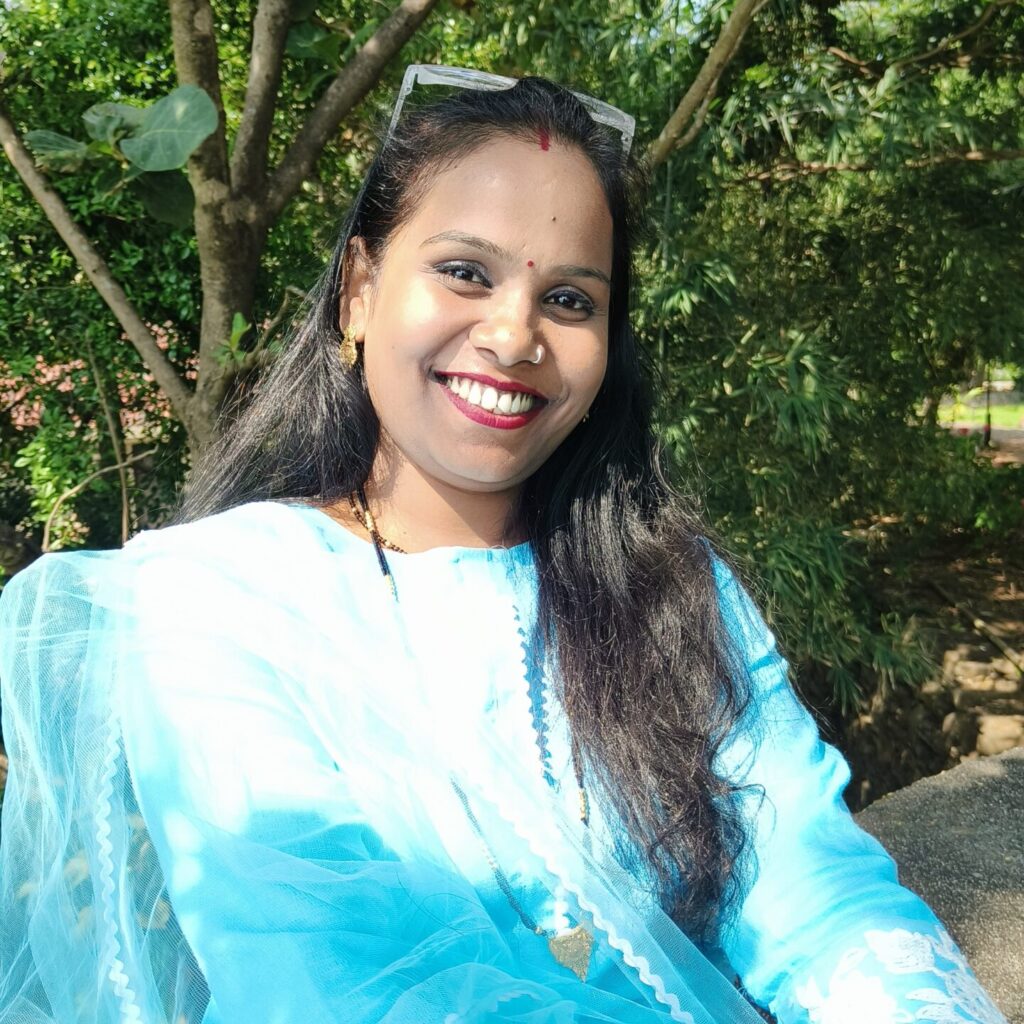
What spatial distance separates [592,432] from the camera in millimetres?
1672

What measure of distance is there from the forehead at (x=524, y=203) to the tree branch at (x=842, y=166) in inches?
107

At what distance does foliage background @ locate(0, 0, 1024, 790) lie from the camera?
326 centimetres

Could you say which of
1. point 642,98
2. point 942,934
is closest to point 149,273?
point 642,98

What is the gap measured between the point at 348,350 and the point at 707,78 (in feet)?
6.10

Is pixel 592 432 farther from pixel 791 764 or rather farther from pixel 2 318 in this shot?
pixel 2 318

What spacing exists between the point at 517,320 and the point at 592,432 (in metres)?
0.39

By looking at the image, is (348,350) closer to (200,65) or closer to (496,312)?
(496,312)

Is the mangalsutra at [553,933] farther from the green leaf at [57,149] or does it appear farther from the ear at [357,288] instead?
the green leaf at [57,149]

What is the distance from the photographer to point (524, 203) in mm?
1339

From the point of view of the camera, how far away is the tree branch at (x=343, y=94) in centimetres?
272

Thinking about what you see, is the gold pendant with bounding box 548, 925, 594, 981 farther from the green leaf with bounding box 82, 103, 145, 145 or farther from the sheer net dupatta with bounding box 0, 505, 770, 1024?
the green leaf with bounding box 82, 103, 145, 145

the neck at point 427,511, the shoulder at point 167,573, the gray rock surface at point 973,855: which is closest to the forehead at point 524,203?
the neck at point 427,511

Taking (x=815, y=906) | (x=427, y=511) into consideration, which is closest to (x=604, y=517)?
(x=427, y=511)

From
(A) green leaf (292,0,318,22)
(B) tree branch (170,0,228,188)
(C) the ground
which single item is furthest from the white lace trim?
(C) the ground
